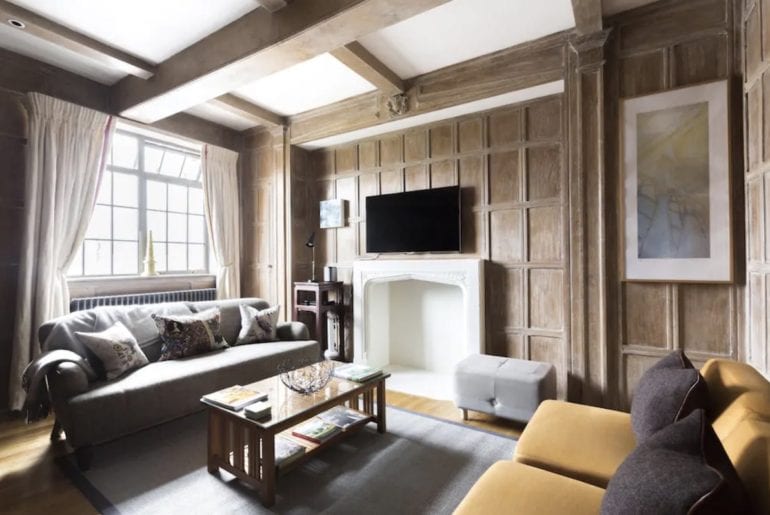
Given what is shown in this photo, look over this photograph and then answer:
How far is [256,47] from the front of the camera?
270 cm

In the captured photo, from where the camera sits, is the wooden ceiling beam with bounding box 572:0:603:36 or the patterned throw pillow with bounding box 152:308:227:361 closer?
the wooden ceiling beam with bounding box 572:0:603:36

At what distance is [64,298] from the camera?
3385mm

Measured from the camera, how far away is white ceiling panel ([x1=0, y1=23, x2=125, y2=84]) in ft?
9.65

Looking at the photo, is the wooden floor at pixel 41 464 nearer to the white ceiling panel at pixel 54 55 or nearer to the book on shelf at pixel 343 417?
the book on shelf at pixel 343 417

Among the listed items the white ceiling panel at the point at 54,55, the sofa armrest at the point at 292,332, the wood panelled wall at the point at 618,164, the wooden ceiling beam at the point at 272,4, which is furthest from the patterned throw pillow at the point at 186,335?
the wood panelled wall at the point at 618,164

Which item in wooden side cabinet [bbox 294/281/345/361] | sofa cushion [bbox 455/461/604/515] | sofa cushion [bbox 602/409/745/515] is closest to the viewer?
sofa cushion [bbox 602/409/745/515]

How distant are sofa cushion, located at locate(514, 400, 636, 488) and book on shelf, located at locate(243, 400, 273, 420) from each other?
49.8 inches

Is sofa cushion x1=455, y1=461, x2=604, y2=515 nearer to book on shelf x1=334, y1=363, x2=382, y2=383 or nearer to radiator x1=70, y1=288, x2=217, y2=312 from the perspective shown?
book on shelf x1=334, y1=363, x2=382, y2=383

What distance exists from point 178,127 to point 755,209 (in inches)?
204

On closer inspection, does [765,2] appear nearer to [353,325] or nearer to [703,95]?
[703,95]

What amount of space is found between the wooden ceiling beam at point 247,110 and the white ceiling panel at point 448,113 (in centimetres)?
42

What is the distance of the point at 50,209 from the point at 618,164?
469cm

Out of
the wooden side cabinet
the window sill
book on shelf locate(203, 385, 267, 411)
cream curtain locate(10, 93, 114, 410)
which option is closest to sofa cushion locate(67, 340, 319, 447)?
book on shelf locate(203, 385, 267, 411)

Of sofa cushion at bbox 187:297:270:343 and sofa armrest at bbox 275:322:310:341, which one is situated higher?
sofa cushion at bbox 187:297:270:343
